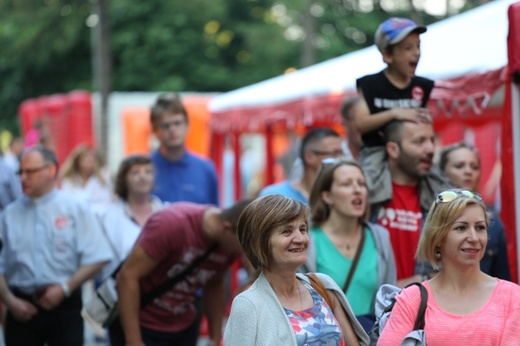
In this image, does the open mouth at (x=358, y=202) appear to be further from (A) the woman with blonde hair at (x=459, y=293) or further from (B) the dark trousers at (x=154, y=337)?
(B) the dark trousers at (x=154, y=337)

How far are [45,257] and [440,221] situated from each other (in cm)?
343

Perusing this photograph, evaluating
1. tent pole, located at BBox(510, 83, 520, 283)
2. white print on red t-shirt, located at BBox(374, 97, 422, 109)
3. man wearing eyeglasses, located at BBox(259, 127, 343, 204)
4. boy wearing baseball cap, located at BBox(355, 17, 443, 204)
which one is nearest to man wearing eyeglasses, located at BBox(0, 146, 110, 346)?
man wearing eyeglasses, located at BBox(259, 127, 343, 204)

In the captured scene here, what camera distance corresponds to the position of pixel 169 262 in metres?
6.06

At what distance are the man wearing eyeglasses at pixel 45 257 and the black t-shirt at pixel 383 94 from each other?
218cm

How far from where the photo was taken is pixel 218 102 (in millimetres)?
15484

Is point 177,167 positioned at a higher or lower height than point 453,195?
lower

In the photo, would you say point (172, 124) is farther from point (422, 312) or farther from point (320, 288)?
point (422, 312)

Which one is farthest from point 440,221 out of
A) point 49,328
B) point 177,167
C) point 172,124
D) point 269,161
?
point 269,161

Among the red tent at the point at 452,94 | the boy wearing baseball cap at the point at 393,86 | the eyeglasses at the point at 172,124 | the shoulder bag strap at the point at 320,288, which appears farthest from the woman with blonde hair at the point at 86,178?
the shoulder bag strap at the point at 320,288

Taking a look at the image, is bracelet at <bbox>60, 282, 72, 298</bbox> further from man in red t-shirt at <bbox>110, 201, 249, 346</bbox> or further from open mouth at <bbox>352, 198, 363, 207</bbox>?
open mouth at <bbox>352, 198, 363, 207</bbox>

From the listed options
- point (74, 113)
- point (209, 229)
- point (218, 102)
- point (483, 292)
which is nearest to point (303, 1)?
point (74, 113)

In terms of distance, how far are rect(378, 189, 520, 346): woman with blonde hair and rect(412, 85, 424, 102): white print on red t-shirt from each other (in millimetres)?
1742

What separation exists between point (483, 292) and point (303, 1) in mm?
25912

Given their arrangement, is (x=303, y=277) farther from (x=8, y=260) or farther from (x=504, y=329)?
(x=8, y=260)
